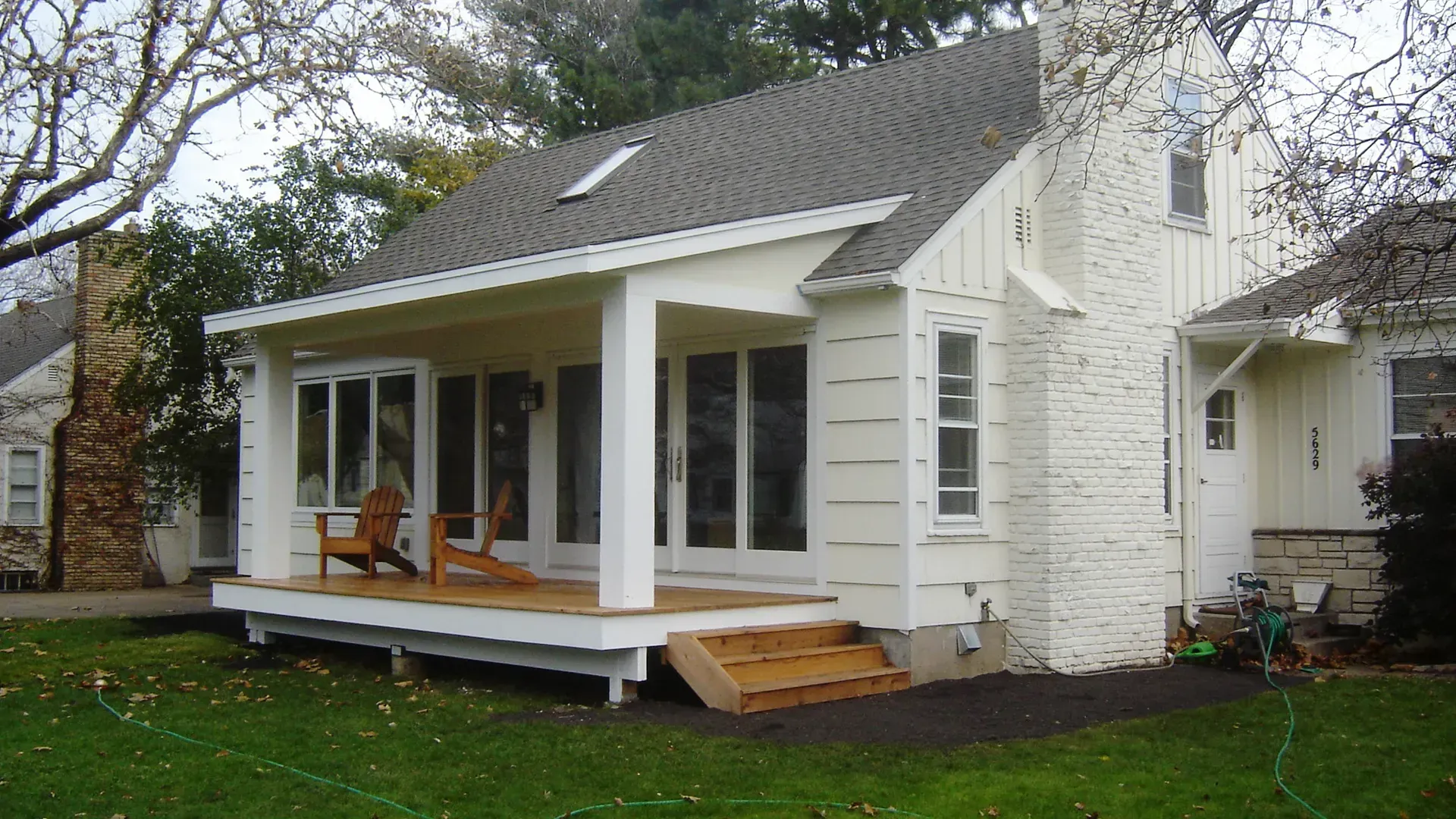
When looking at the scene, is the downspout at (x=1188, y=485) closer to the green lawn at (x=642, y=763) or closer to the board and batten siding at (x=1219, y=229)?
the board and batten siding at (x=1219, y=229)

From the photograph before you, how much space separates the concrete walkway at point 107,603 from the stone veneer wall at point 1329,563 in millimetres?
11441

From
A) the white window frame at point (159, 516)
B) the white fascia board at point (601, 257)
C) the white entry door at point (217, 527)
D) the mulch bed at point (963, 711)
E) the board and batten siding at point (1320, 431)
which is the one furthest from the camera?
the white entry door at point (217, 527)

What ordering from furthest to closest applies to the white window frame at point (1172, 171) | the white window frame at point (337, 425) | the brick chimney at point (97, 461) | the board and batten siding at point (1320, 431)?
the brick chimney at point (97, 461) < the white window frame at point (337, 425) < the board and batten siding at point (1320, 431) < the white window frame at point (1172, 171)

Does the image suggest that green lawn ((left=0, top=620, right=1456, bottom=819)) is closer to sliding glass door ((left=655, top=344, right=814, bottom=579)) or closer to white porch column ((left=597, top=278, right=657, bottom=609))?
white porch column ((left=597, top=278, right=657, bottom=609))

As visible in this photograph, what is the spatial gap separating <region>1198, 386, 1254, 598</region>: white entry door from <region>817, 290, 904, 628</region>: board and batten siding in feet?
11.9

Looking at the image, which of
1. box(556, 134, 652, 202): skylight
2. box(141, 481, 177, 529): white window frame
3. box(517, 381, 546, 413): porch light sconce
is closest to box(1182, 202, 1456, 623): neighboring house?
box(517, 381, 546, 413): porch light sconce

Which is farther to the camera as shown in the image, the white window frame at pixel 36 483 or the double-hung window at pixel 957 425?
the white window frame at pixel 36 483

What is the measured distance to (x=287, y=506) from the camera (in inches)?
502

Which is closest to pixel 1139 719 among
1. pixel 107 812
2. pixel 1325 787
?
pixel 1325 787

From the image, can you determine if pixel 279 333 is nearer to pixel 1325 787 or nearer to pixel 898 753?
pixel 898 753

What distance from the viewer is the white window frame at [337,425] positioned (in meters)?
14.4

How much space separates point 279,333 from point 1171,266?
7677 mm

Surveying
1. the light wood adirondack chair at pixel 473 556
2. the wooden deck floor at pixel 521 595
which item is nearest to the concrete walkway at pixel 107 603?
the wooden deck floor at pixel 521 595

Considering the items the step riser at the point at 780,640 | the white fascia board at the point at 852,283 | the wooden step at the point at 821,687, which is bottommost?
the wooden step at the point at 821,687
